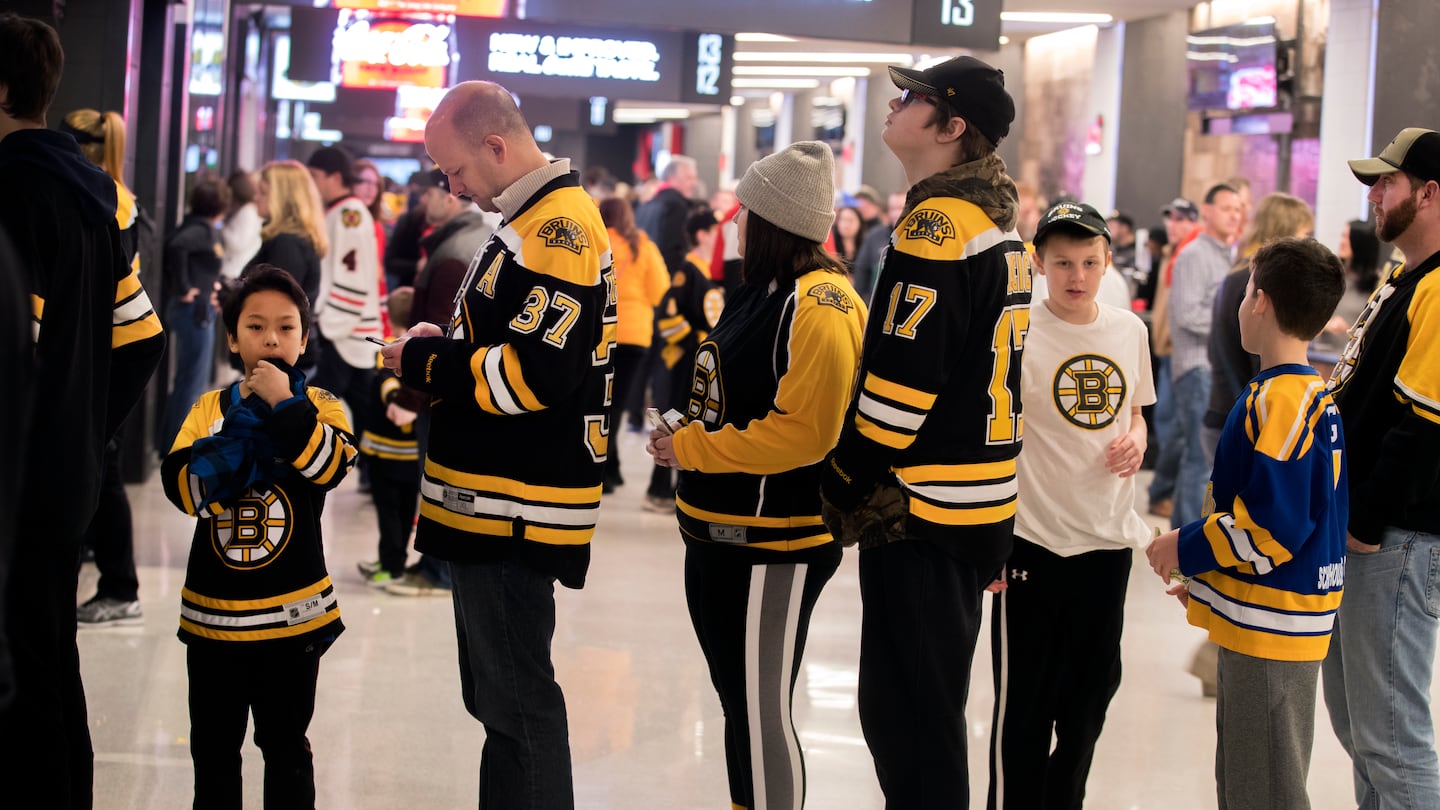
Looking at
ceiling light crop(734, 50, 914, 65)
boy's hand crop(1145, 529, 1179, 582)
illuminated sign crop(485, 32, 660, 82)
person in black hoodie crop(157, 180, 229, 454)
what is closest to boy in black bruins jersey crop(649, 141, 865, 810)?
boy's hand crop(1145, 529, 1179, 582)

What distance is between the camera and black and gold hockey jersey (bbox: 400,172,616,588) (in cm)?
260

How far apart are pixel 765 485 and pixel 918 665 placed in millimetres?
486

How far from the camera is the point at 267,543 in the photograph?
284cm

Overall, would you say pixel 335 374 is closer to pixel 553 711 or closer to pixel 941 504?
pixel 553 711

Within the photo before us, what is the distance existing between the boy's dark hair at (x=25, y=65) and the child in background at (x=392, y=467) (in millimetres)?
2934

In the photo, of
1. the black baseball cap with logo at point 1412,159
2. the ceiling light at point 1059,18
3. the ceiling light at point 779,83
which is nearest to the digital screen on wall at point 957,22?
the ceiling light at point 1059,18

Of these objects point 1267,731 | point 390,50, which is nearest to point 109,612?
point 1267,731

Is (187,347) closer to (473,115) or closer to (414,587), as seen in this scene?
(414,587)

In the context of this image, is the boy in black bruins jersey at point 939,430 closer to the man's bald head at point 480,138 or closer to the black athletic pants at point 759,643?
the black athletic pants at point 759,643

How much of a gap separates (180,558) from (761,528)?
157 inches

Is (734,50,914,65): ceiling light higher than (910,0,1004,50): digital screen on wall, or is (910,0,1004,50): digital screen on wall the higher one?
(734,50,914,65): ceiling light

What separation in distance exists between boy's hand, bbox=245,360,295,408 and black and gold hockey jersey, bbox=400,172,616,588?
32 cm

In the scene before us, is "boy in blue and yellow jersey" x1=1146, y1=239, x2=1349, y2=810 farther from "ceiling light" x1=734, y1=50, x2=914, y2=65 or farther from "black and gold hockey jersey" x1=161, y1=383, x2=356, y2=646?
"ceiling light" x1=734, y1=50, x2=914, y2=65

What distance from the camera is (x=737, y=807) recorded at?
9.80 feet
